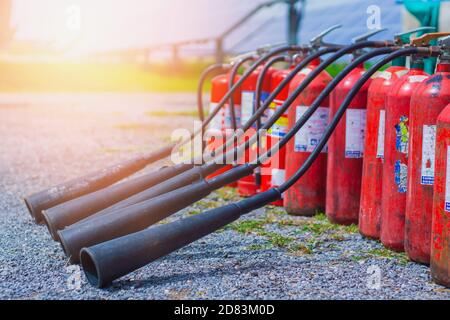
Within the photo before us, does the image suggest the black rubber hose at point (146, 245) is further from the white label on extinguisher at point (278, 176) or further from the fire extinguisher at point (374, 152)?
the white label on extinguisher at point (278, 176)

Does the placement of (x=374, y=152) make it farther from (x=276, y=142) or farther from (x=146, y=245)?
(x=146, y=245)

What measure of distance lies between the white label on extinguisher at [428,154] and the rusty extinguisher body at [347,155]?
622 millimetres

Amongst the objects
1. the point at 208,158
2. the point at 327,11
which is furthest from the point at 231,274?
the point at 327,11

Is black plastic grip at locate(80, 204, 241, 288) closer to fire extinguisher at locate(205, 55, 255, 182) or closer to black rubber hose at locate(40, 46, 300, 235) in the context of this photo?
black rubber hose at locate(40, 46, 300, 235)

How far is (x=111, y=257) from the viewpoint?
228 centimetres

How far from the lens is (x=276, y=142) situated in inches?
138

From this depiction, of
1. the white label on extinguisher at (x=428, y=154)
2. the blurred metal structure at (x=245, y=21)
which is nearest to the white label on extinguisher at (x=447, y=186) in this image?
the white label on extinguisher at (x=428, y=154)

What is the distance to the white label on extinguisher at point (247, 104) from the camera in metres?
3.74

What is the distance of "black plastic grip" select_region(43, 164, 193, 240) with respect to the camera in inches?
111

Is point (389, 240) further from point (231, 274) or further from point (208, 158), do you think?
point (208, 158)

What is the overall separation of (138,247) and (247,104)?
1.62 meters

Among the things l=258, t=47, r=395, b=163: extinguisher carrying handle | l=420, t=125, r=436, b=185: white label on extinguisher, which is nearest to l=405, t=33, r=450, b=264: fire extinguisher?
l=420, t=125, r=436, b=185: white label on extinguisher

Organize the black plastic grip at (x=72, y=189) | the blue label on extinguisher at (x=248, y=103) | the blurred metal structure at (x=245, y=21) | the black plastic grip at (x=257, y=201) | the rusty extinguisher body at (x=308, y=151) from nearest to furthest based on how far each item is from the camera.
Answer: the black plastic grip at (x=257, y=201) < the black plastic grip at (x=72, y=189) < the rusty extinguisher body at (x=308, y=151) < the blue label on extinguisher at (x=248, y=103) < the blurred metal structure at (x=245, y=21)
